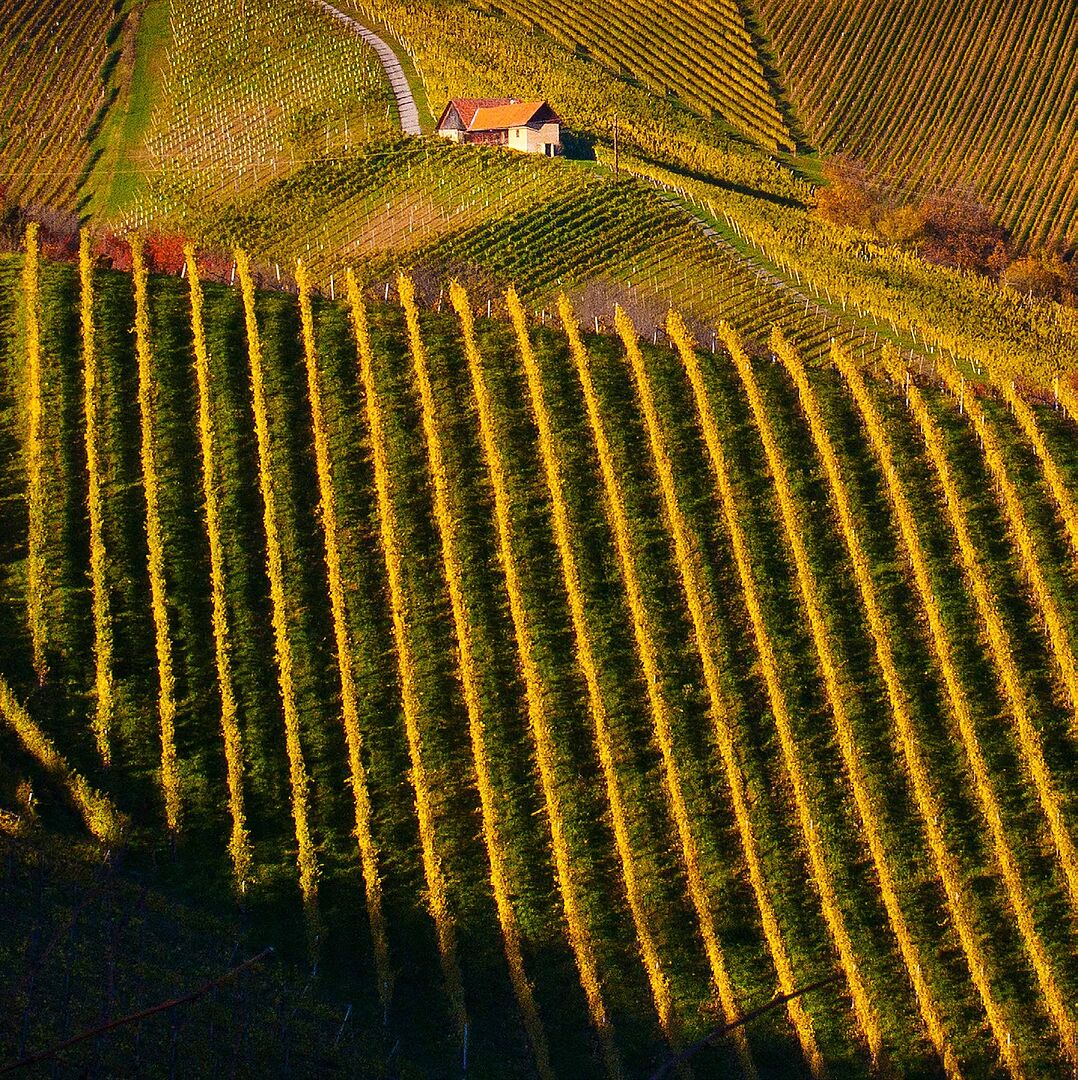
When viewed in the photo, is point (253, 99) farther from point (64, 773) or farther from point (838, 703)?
point (838, 703)

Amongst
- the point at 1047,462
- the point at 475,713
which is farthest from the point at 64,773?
the point at 1047,462

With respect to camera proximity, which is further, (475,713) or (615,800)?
(475,713)

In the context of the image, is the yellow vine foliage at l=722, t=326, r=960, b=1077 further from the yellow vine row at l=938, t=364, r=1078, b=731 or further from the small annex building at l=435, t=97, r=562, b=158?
the small annex building at l=435, t=97, r=562, b=158

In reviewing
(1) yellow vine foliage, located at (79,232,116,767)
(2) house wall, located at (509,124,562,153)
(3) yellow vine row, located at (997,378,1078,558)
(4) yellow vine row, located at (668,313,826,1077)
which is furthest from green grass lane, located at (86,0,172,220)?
(3) yellow vine row, located at (997,378,1078,558)

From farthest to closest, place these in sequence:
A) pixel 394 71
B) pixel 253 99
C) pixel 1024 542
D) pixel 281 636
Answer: pixel 394 71 → pixel 253 99 → pixel 1024 542 → pixel 281 636

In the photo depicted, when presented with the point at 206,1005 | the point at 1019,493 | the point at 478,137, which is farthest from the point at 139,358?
the point at 478,137
